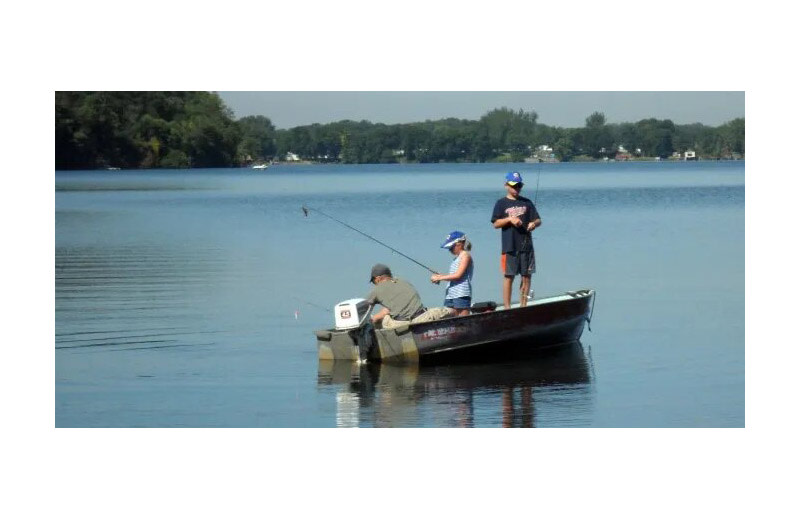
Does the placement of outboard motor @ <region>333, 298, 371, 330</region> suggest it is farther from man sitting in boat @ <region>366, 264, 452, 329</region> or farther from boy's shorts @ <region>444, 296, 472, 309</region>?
boy's shorts @ <region>444, 296, 472, 309</region>

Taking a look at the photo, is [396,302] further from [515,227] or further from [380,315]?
[515,227]

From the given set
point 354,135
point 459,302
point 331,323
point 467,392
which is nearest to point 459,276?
point 459,302

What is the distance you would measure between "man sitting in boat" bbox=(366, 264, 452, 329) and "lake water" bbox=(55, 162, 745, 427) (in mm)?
557

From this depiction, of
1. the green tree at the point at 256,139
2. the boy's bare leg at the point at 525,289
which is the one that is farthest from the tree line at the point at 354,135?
the boy's bare leg at the point at 525,289

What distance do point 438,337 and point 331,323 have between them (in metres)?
3.51

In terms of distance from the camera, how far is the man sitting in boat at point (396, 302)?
13.0 metres

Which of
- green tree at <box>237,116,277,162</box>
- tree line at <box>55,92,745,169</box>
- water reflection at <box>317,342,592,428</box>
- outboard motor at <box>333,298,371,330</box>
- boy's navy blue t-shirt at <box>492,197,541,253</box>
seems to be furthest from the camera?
green tree at <box>237,116,277,162</box>

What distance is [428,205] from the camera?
44.8m

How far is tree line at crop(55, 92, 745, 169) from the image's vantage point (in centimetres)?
3966

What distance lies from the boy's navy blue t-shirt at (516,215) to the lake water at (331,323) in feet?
3.91

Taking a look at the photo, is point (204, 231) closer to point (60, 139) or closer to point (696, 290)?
point (696, 290)

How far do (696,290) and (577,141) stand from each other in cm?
2524

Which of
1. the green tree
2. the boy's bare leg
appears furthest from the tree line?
the boy's bare leg
